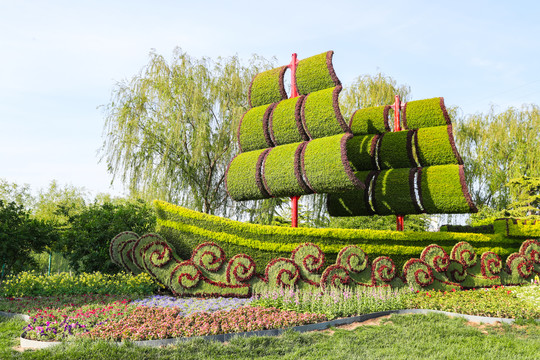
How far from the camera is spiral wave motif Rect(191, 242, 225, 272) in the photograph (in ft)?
34.5

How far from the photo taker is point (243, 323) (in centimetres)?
700

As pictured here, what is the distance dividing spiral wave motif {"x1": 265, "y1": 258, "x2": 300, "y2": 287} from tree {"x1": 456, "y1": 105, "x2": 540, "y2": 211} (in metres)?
16.6

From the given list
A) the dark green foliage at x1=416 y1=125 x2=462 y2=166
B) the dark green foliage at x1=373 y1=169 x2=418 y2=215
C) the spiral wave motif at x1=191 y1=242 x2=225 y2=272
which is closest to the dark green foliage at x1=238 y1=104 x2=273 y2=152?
the dark green foliage at x1=373 y1=169 x2=418 y2=215

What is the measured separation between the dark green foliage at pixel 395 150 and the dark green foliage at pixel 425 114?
59 centimetres

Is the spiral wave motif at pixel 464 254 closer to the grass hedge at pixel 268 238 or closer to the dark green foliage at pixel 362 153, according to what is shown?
the grass hedge at pixel 268 238

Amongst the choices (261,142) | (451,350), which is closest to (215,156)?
(261,142)

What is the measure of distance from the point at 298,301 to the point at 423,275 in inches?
161

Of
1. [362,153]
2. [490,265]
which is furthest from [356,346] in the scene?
[362,153]

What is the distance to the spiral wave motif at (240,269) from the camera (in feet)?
34.0

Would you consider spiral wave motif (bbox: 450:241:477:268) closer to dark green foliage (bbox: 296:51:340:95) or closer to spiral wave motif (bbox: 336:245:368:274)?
spiral wave motif (bbox: 336:245:368:274)

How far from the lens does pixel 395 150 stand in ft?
47.0

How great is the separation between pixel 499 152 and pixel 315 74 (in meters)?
15.5

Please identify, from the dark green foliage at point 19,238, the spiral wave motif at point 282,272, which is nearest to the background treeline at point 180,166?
the dark green foliage at point 19,238

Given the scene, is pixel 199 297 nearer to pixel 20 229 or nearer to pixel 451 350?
pixel 451 350
